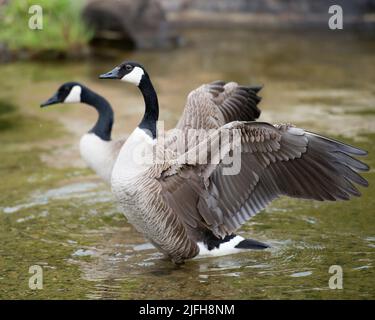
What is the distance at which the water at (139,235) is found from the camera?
5.90m

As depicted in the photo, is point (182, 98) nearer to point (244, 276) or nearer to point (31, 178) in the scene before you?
point (31, 178)

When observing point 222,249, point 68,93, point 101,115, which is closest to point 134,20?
point 68,93

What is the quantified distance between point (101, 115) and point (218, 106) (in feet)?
4.72

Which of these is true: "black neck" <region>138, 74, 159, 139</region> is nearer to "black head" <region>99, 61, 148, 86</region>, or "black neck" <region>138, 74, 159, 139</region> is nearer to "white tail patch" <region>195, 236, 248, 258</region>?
"black head" <region>99, 61, 148, 86</region>

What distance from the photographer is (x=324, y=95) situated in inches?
461

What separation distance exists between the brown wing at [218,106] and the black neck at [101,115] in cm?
109

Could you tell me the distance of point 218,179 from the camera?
20.4 ft

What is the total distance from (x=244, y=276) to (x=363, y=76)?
7.46 meters

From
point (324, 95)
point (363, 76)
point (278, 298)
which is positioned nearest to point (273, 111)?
point (324, 95)

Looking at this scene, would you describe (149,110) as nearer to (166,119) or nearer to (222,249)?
(222,249)

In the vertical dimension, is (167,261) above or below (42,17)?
below

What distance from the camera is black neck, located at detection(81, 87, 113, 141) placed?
830 cm

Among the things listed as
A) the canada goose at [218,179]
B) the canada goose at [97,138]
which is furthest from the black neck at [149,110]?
the canada goose at [97,138]

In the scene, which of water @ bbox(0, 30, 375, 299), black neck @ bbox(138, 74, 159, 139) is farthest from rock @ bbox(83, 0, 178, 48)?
black neck @ bbox(138, 74, 159, 139)
